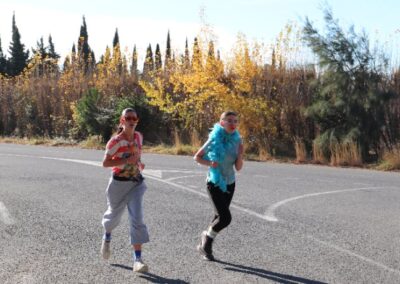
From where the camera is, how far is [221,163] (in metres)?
6.00

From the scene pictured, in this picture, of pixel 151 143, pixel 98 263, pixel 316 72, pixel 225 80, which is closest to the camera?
pixel 98 263

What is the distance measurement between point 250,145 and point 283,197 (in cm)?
1012

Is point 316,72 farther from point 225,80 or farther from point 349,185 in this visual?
point 349,185

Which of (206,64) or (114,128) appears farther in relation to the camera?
(114,128)

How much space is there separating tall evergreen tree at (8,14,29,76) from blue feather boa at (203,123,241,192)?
59565 millimetres

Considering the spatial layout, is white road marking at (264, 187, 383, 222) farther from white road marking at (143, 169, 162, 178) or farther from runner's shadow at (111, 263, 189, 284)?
white road marking at (143, 169, 162, 178)

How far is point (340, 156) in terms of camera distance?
17.2 metres

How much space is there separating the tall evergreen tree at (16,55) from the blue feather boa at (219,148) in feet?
195

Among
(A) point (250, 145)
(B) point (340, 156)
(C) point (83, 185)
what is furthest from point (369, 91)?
(C) point (83, 185)

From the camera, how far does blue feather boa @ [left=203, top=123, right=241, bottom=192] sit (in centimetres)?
600

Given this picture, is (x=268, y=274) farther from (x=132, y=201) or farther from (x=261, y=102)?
(x=261, y=102)

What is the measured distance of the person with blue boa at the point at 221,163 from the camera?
19.7ft

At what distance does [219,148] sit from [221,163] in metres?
0.16

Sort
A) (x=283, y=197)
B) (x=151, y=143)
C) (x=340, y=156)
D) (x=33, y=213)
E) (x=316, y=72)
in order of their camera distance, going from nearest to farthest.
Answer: (x=33, y=213)
(x=283, y=197)
(x=340, y=156)
(x=316, y=72)
(x=151, y=143)
